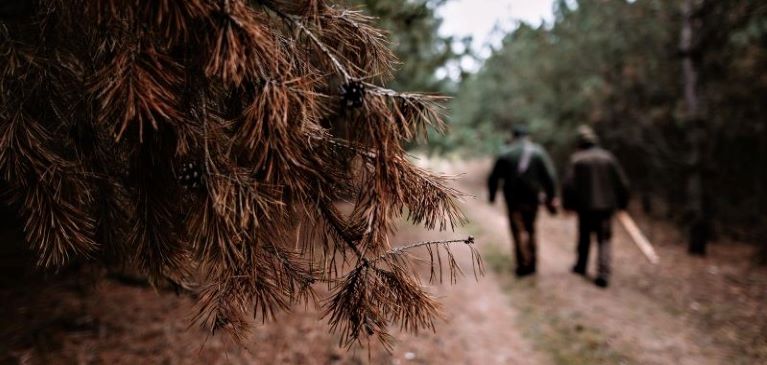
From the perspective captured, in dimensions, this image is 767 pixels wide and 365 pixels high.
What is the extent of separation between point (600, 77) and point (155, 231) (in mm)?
12910

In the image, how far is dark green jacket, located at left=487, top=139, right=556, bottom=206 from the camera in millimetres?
5891

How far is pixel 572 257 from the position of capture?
8047 millimetres

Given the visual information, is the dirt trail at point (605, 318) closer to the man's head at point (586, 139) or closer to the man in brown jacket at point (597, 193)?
the man in brown jacket at point (597, 193)

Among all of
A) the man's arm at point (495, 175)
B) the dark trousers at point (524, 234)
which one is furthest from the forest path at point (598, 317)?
the man's arm at point (495, 175)

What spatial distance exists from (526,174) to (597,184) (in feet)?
3.37

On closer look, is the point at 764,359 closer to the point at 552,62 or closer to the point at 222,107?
the point at 222,107

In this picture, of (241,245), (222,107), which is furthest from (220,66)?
(241,245)

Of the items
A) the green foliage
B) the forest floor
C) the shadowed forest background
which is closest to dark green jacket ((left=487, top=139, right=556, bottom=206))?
the shadowed forest background

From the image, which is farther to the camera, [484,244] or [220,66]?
[484,244]

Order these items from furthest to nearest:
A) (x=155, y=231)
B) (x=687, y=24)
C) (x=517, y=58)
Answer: (x=517, y=58) → (x=687, y=24) → (x=155, y=231)

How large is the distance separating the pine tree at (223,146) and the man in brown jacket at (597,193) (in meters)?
4.95

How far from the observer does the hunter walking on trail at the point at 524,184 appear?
5.90 metres

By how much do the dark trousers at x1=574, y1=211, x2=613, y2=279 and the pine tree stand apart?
501 centimetres

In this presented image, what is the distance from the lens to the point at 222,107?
1.79 m
